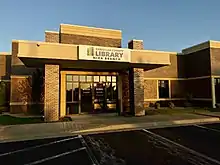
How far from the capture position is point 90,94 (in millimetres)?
17156

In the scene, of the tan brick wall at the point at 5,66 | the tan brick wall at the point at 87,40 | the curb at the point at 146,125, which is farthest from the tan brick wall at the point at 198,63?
the tan brick wall at the point at 5,66

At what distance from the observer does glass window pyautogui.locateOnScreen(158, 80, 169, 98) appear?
2433 centimetres

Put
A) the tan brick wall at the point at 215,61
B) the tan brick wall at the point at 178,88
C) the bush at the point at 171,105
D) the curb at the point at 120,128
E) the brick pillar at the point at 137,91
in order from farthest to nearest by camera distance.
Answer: the tan brick wall at the point at 178,88 < the bush at the point at 171,105 < the tan brick wall at the point at 215,61 < the brick pillar at the point at 137,91 < the curb at the point at 120,128

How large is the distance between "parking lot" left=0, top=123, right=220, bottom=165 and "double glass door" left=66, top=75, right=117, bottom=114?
773 cm

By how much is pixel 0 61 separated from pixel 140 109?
1616cm

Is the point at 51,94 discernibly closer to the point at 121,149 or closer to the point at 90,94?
the point at 90,94

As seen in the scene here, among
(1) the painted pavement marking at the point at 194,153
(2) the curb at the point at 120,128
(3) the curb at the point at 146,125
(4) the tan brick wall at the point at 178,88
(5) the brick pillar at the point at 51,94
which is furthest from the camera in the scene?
(4) the tan brick wall at the point at 178,88

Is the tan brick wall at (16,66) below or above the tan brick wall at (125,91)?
above

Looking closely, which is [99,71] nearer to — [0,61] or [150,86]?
[150,86]

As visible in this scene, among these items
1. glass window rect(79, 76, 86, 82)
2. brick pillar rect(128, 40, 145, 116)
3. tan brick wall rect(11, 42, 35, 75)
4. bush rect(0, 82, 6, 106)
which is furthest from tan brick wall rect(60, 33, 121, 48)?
bush rect(0, 82, 6, 106)

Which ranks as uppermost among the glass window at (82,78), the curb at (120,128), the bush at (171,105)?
the glass window at (82,78)

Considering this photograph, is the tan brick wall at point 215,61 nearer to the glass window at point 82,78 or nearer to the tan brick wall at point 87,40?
the tan brick wall at point 87,40

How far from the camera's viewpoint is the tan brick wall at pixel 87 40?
19931mm

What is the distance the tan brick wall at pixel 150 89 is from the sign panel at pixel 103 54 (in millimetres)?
10622
